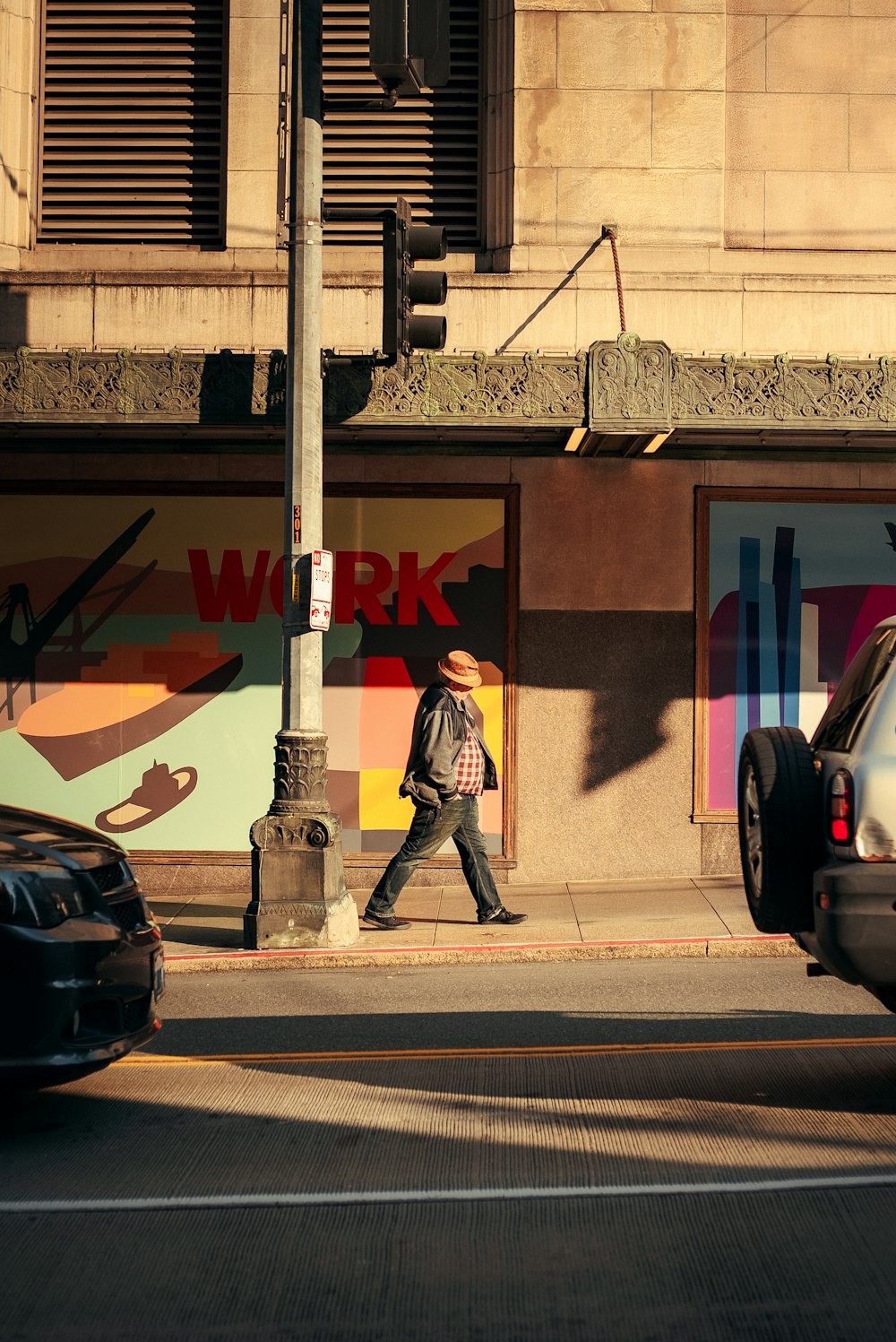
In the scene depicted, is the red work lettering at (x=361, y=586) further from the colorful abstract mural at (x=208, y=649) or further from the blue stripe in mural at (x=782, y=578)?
the blue stripe in mural at (x=782, y=578)

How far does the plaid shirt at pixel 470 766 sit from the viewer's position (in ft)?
36.9

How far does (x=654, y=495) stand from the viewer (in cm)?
1394

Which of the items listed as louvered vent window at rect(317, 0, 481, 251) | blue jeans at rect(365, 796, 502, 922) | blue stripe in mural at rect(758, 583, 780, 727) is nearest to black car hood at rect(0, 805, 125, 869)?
blue jeans at rect(365, 796, 502, 922)

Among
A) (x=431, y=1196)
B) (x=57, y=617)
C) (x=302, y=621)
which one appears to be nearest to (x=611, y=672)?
(x=302, y=621)

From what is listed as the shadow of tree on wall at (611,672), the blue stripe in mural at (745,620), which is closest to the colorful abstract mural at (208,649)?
the shadow of tree on wall at (611,672)

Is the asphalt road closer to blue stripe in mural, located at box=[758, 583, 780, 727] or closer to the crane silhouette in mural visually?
blue stripe in mural, located at box=[758, 583, 780, 727]

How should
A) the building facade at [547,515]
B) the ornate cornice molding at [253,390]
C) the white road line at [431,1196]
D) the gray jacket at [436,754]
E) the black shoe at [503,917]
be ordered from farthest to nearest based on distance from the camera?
the building facade at [547,515]
the ornate cornice molding at [253,390]
the black shoe at [503,917]
the gray jacket at [436,754]
the white road line at [431,1196]

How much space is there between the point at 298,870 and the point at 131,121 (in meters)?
8.17

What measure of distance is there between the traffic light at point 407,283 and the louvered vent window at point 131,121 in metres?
4.32

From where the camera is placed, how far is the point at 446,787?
11172 millimetres

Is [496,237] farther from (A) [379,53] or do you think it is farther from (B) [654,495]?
(A) [379,53]

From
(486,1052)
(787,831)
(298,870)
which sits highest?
(787,831)

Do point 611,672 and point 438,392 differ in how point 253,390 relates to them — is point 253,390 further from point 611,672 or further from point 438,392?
point 611,672

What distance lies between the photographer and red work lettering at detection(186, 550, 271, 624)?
13.9m
